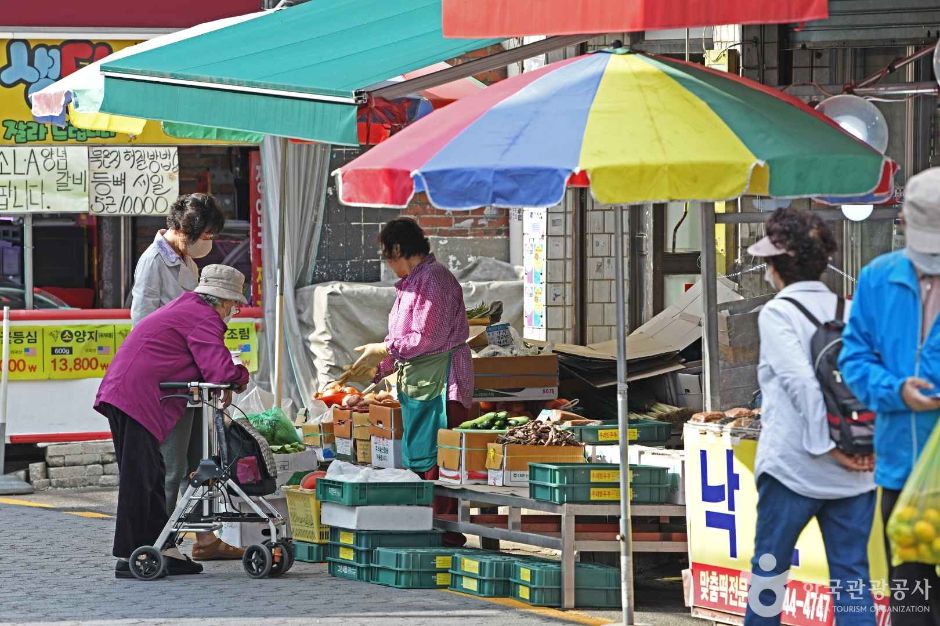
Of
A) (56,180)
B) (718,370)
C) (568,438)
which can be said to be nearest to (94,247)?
(56,180)

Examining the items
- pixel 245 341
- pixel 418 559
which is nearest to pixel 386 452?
pixel 418 559

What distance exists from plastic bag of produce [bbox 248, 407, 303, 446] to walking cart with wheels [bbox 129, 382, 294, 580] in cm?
117

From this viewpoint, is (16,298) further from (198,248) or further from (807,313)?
(807,313)

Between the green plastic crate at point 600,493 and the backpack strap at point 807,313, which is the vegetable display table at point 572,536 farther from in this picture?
the backpack strap at point 807,313

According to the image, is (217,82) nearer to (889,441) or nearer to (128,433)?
(128,433)

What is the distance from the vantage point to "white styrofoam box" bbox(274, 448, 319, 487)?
10.4 m

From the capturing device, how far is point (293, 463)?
10461 mm

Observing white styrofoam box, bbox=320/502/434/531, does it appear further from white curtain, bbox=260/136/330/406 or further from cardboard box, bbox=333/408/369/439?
white curtain, bbox=260/136/330/406

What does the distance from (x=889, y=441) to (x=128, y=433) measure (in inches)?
182

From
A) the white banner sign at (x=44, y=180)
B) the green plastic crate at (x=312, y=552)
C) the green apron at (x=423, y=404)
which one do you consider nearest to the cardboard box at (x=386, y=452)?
the green apron at (x=423, y=404)

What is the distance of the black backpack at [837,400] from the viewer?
19.9 feet

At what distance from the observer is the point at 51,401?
1341cm

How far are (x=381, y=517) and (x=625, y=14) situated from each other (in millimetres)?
3177

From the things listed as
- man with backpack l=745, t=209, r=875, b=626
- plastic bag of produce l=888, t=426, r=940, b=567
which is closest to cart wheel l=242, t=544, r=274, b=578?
man with backpack l=745, t=209, r=875, b=626
